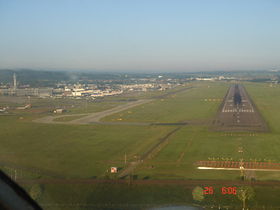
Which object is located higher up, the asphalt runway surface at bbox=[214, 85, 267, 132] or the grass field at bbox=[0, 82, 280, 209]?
the asphalt runway surface at bbox=[214, 85, 267, 132]

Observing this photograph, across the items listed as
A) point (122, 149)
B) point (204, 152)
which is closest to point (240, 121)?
point (204, 152)

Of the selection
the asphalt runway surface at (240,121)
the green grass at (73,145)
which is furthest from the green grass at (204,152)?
the green grass at (73,145)

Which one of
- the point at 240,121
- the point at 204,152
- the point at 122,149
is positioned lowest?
the point at 122,149

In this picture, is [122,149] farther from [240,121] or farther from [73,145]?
[240,121]

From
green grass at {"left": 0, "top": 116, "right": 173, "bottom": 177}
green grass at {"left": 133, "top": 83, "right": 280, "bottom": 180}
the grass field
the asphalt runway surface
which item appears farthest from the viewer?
the asphalt runway surface

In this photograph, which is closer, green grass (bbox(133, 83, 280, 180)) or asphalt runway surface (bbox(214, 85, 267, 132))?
green grass (bbox(133, 83, 280, 180))

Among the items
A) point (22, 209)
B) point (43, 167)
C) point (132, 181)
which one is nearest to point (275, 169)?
point (132, 181)

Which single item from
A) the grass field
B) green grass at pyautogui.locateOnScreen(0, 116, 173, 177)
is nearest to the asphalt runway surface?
the grass field

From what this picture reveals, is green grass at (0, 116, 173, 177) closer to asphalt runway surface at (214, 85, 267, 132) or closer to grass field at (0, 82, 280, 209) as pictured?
grass field at (0, 82, 280, 209)

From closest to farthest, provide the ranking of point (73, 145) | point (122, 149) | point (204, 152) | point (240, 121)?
point (204, 152)
point (122, 149)
point (73, 145)
point (240, 121)

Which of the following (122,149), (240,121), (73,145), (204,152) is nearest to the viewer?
(204,152)

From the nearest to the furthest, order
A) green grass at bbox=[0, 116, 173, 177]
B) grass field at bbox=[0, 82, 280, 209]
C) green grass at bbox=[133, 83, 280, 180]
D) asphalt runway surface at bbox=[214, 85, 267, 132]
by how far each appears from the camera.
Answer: grass field at bbox=[0, 82, 280, 209]
green grass at bbox=[133, 83, 280, 180]
green grass at bbox=[0, 116, 173, 177]
asphalt runway surface at bbox=[214, 85, 267, 132]

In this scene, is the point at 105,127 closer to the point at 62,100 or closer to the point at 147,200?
the point at 147,200
